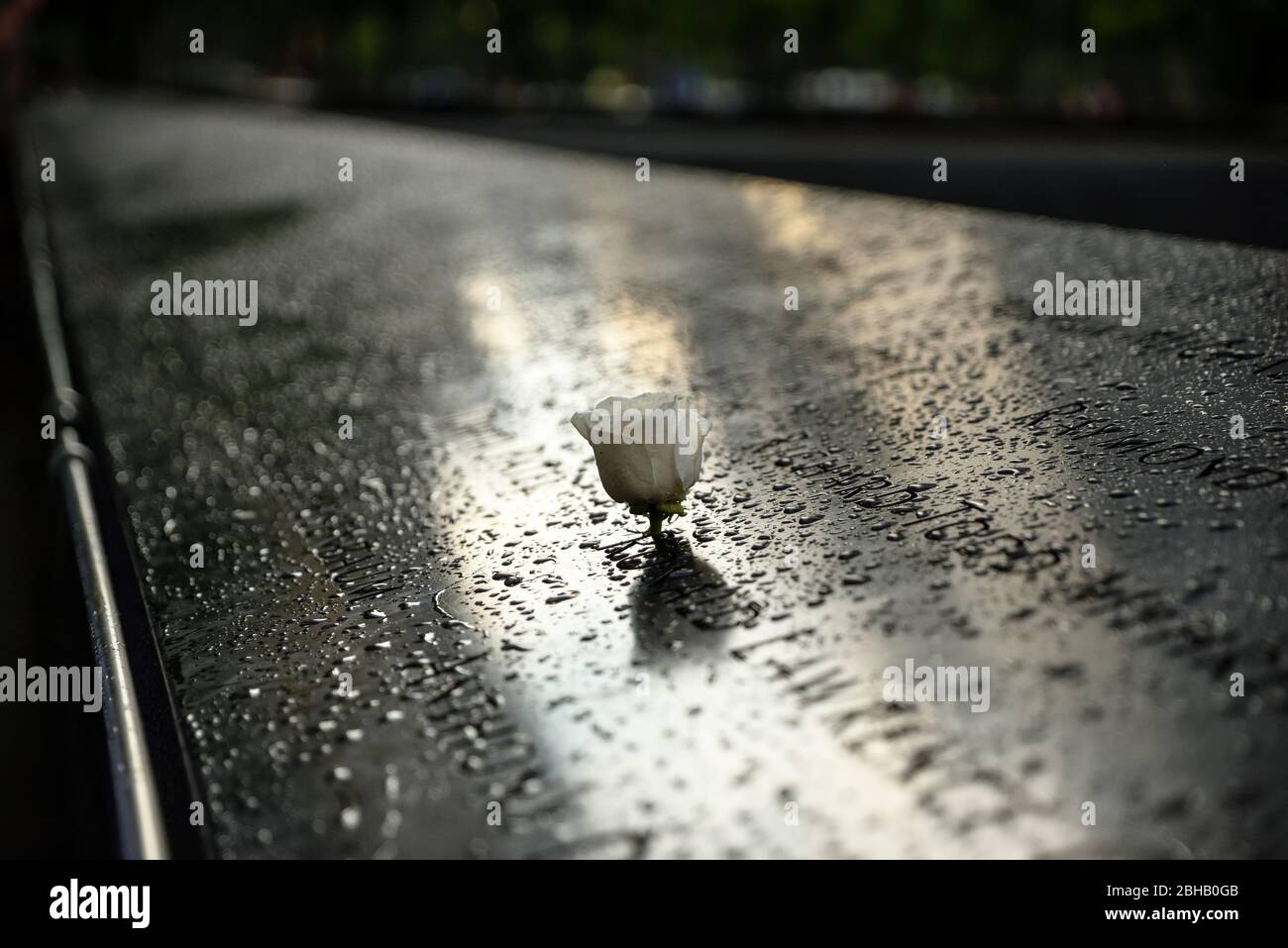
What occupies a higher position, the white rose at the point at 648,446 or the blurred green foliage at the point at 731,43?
the blurred green foliage at the point at 731,43

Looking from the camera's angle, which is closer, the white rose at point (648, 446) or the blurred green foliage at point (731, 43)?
the white rose at point (648, 446)

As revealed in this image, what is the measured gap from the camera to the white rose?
4.11 feet

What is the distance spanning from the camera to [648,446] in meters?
1.28

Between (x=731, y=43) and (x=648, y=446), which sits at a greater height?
(x=731, y=43)

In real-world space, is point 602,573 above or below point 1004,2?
below

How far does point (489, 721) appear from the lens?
1.07m

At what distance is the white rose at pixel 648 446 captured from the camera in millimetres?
1254

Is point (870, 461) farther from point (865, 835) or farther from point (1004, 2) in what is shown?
point (1004, 2)

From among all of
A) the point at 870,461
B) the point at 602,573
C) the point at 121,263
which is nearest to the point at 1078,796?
the point at 602,573

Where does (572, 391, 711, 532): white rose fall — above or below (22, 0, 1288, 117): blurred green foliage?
below

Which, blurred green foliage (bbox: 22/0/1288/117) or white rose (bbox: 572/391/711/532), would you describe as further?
blurred green foliage (bbox: 22/0/1288/117)

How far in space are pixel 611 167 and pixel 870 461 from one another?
358 centimetres

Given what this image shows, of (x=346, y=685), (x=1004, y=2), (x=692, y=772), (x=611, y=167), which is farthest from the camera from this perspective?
(x=1004, y=2)

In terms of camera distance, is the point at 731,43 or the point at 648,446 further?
the point at 731,43
